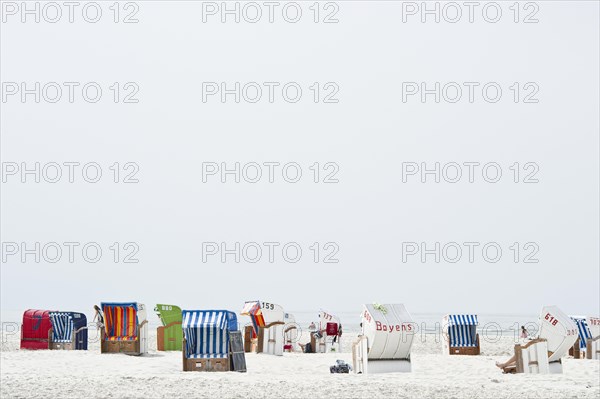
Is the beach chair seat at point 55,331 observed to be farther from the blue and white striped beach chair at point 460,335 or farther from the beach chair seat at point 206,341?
the blue and white striped beach chair at point 460,335

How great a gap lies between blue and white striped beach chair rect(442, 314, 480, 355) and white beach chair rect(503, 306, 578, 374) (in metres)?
6.52

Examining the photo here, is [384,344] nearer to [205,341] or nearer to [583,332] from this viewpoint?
[205,341]

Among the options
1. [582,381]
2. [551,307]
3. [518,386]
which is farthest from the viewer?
[551,307]

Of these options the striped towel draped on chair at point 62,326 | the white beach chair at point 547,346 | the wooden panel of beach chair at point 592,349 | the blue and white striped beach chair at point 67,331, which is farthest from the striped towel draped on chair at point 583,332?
the striped towel draped on chair at point 62,326

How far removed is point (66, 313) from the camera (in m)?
24.2

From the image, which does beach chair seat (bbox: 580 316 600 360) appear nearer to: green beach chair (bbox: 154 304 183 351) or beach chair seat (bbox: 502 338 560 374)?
beach chair seat (bbox: 502 338 560 374)

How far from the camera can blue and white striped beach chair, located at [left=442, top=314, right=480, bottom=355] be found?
24.8 meters

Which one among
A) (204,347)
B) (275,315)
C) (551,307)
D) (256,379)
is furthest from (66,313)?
(551,307)

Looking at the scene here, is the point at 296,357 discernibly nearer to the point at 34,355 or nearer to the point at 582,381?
the point at 34,355

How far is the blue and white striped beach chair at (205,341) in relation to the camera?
1703 centimetres

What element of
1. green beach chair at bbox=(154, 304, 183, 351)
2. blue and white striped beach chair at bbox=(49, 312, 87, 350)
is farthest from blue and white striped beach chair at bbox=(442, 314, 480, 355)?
blue and white striped beach chair at bbox=(49, 312, 87, 350)

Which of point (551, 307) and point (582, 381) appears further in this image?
point (551, 307)

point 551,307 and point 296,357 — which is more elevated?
point 551,307

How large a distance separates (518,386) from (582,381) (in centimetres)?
196
